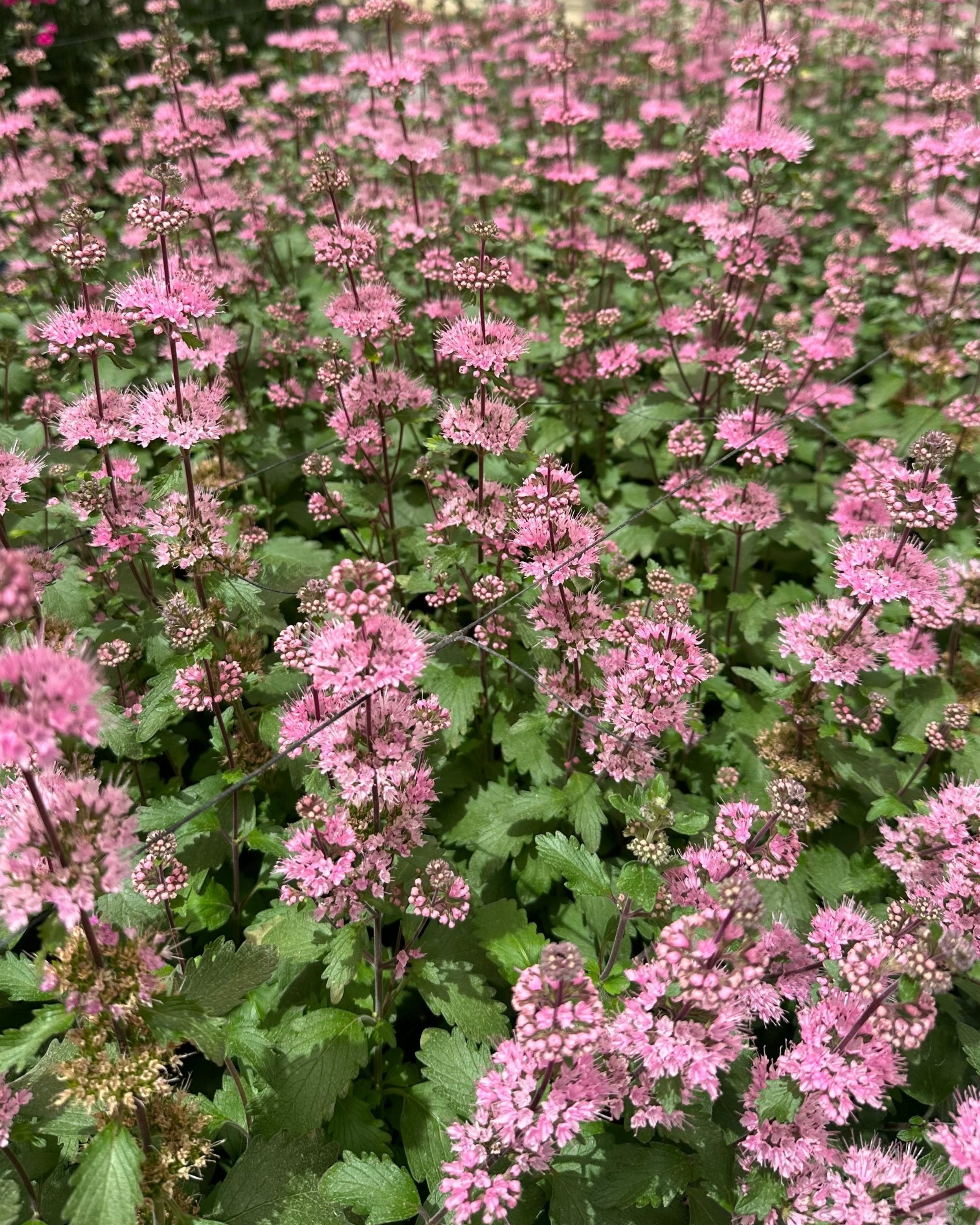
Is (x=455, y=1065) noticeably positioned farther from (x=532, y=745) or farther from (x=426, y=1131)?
(x=532, y=745)

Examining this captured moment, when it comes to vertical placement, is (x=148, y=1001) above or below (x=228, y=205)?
below

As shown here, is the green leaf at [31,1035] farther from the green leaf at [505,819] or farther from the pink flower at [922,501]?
the pink flower at [922,501]

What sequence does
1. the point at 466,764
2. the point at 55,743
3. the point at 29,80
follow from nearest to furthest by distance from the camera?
the point at 55,743 < the point at 466,764 < the point at 29,80

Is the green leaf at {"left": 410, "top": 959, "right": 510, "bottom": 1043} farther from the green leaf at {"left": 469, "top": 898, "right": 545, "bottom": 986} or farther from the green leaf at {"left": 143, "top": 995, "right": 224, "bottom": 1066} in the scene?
the green leaf at {"left": 143, "top": 995, "right": 224, "bottom": 1066}

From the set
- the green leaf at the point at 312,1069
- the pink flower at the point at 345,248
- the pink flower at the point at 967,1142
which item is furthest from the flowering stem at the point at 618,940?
the pink flower at the point at 345,248

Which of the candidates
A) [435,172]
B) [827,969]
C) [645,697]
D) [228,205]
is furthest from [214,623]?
[435,172]

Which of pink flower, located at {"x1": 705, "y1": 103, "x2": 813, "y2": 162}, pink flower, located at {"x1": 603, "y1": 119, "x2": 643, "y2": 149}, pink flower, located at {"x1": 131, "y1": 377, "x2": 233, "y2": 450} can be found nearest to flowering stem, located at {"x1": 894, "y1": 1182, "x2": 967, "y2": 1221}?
pink flower, located at {"x1": 131, "y1": 377, "x2": 233, "y2": 450}

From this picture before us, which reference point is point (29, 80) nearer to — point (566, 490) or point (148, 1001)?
point (566, 490)
